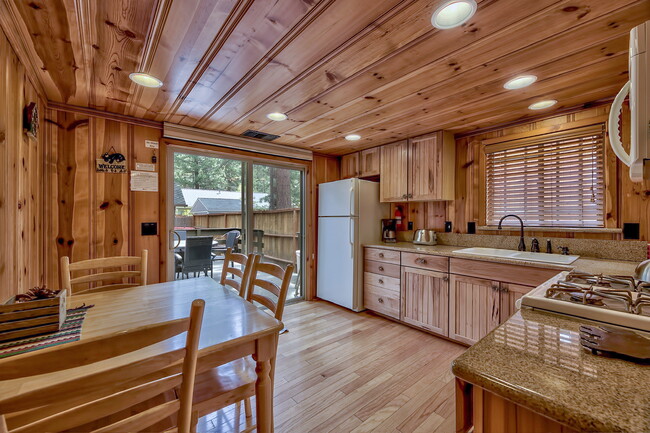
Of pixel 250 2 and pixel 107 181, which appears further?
pixel 107 181

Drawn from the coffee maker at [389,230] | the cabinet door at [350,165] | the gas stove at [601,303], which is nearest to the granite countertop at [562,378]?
the gas stove at [601,303]

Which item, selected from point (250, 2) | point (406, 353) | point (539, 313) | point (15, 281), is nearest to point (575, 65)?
point (539, 313)

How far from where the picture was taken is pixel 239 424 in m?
1.62

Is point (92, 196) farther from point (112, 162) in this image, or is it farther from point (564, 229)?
point (564, 229)

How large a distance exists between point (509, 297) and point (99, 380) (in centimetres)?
252

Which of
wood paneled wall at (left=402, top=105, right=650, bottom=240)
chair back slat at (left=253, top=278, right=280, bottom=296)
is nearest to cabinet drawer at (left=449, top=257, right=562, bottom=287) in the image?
wood paneled wall at (left=402, top=105, right=650, bottom=240)

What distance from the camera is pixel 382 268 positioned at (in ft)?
10.7

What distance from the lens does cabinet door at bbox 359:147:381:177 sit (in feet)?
12.1

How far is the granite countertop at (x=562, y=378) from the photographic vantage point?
0.43 meters

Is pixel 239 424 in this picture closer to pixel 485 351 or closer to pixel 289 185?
pixel 485 351

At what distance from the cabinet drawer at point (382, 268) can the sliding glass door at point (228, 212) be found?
103 centimetres

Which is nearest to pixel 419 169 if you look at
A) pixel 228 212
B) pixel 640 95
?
pixel 228 212

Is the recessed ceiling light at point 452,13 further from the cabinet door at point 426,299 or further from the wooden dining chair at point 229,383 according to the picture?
the cabinet door at point 426,299

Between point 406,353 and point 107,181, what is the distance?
3107mm
